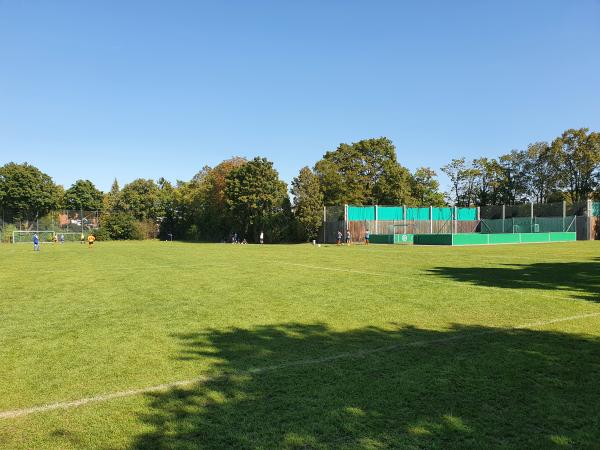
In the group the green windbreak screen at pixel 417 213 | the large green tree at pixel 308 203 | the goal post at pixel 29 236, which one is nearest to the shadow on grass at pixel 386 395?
the large green tree at pixel 308 203

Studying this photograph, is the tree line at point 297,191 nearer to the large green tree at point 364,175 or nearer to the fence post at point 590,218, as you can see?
the large green tree at point 364,175

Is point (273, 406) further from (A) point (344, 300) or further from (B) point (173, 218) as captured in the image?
(B) point (173, 218)

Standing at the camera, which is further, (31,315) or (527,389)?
(31,315)

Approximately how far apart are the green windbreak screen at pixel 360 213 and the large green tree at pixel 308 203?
459cm

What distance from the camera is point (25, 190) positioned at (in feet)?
235

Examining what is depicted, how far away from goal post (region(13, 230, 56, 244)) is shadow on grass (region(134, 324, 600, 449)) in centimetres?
6152

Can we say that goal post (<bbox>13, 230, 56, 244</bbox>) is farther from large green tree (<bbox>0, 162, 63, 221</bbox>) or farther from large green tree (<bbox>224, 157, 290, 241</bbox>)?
large green tree (<bbox>224, 157, 290, 241</bbox>)

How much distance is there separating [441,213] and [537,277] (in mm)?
46218

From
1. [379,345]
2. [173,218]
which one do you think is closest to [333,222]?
[173,218]

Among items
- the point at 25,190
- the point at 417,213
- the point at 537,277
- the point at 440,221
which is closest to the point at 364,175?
the point at 417,213

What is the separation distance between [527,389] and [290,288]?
307 inches

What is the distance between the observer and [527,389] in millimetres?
4516

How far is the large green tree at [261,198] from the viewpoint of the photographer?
58969 millimetres

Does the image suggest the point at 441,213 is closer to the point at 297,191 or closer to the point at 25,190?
the point at 297,191
